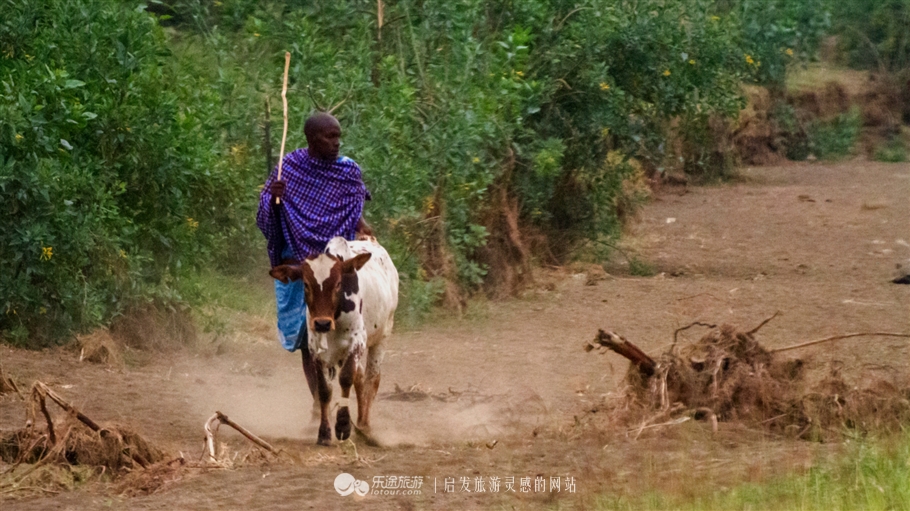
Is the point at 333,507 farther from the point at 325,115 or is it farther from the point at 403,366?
the point at 403,366

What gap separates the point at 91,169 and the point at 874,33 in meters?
22.4

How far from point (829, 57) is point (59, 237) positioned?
78.5 feet

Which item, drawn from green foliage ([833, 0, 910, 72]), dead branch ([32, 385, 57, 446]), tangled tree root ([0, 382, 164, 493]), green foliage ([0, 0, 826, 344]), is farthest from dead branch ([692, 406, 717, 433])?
green foliage ([833, 0, 910, 72])

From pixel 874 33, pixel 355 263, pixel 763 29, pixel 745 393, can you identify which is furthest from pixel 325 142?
pixel 874 33

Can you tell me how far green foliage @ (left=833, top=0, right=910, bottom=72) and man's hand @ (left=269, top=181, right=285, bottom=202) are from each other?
20923 mm

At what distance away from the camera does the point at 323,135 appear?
22.4 feet

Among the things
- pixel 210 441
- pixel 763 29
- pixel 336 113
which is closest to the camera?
pixel 210 441

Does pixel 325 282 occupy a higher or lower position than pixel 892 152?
higher

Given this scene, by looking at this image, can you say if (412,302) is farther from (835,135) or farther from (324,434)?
(835,135)

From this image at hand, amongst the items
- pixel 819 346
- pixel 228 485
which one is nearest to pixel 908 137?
pixel 819 346

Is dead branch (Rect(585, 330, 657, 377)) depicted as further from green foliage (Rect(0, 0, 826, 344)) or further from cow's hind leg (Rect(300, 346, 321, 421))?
green foliage (Rect(0, 0, 826, 344))

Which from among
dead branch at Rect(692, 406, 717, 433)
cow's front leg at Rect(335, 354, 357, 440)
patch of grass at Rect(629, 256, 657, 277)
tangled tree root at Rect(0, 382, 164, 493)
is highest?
tangled tree root at Rect(0, 382, 164, 493)

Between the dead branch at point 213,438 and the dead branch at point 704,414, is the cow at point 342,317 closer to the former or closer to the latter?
the dead branch at point 213,438

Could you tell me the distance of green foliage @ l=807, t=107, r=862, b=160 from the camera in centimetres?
2738
